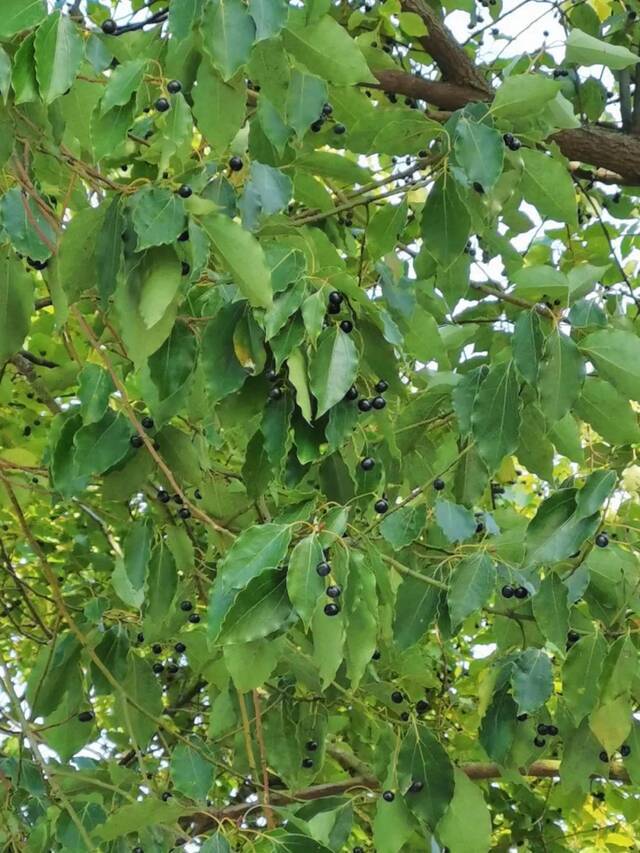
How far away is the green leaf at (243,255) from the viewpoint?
149cm

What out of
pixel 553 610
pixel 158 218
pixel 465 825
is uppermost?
pixel 158 218

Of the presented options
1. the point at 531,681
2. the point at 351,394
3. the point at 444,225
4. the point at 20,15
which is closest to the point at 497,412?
the point at 351,394

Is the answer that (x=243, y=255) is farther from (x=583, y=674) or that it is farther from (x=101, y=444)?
(x=583, y=674)

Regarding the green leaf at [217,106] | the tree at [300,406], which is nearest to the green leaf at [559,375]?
the tree at [300,406]

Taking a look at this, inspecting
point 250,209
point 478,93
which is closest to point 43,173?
point 250,209

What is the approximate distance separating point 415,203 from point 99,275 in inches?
57.2

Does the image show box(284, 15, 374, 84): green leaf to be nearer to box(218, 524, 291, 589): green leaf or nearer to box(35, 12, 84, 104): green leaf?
box(35, 12, 84, 104): green leaf

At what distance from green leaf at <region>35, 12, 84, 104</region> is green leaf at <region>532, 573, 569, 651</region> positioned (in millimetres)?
1024

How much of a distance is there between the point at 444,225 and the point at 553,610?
0.61 meters

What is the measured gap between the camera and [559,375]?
1.71 meters

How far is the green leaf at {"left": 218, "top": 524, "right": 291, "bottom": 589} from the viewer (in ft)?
5.02

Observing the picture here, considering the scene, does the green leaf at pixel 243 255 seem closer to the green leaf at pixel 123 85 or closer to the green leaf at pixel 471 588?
the green leaf at pixel 123 85

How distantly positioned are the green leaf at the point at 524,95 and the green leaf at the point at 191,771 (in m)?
1.25

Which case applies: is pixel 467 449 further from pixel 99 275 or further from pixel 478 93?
pixel 478 93
